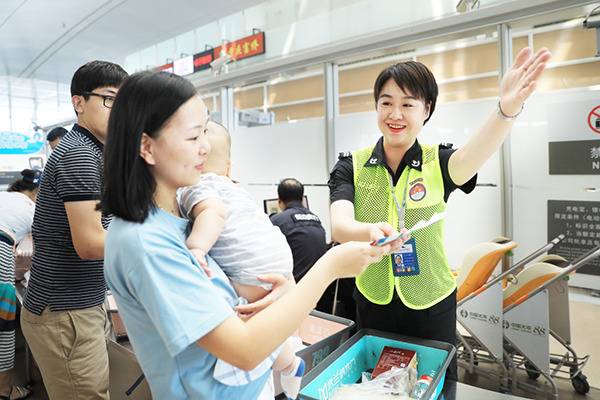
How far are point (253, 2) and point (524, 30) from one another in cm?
401

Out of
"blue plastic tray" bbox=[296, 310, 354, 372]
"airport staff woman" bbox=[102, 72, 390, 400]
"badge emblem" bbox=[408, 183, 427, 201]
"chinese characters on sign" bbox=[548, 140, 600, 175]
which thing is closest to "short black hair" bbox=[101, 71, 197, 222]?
"airport staff woman" bbox=[102, 72, 390, 400]

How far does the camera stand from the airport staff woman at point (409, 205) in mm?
1383

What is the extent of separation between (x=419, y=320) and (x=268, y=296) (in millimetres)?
704

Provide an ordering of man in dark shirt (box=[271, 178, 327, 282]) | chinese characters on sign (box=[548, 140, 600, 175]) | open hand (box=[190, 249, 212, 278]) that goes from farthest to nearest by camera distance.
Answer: chinese characters on sign (box=[548, 140, 600, 175]) < man in dark shirt (box=[271, 178, 327, 282]) < open hand (box=[190, 249, 212, 278])

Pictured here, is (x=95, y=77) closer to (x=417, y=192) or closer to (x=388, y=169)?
(x=388, y=169)

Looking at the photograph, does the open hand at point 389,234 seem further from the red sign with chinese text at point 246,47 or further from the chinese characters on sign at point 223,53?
the red sign with chinese text at point 246,47

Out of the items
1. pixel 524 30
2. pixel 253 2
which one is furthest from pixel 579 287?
pixel 253 2

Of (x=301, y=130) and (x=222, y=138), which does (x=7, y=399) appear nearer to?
(x=222, y=138)

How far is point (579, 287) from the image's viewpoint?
11.6 feet

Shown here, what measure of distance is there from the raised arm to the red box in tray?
2.11 ft

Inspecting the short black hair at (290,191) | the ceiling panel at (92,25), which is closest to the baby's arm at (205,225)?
the short black hair at (290,191)

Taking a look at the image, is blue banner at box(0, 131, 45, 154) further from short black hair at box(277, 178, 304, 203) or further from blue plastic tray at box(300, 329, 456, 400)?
blue plastic tray at box(300, 329, 456, 400)

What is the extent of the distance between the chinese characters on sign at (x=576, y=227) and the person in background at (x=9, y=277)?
4.13m

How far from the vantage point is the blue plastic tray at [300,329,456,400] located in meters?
1.13
